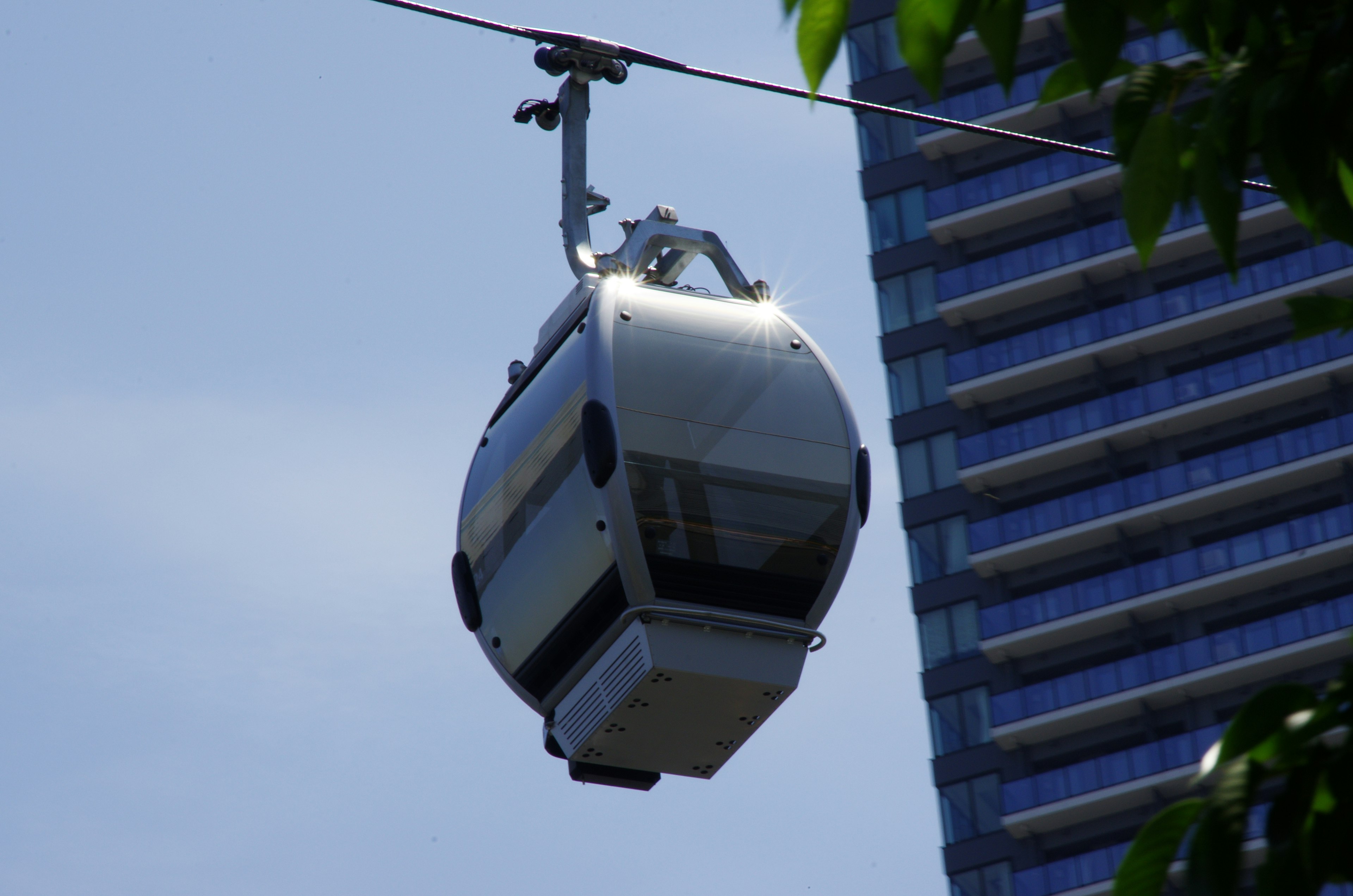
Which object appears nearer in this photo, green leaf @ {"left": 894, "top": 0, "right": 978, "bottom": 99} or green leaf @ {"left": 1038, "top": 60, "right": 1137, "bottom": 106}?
green leaf @ {"left": 894, "top": 0, "right": 978, "bottom": 99}

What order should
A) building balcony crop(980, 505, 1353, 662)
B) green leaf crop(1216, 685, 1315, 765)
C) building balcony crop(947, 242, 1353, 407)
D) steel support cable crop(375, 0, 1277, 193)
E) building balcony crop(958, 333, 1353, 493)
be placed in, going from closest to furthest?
green leaf crop(1216, 685, 1315, 765), steel support cable crop(375, 0, 1277, 193), building balcony crop(980, 505, 1353, 662), building balcony crop(958, 333, 1353, 493), building balcony crop(947, 242, 1353, 407)

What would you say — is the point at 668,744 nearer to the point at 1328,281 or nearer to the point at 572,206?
the point at 572,206

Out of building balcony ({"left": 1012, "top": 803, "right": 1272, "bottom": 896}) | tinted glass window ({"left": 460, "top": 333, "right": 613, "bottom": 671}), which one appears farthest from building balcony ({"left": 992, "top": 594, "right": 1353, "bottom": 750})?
tinted glass window ({"left": 460, "top": 333, "right": 613, "bottom": 671})

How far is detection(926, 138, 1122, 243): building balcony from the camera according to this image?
56469 millimetres

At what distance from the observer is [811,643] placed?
7883 millimetres

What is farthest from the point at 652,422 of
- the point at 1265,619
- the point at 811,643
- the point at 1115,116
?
the point at 1265,619

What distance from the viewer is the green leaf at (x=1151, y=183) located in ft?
7.91

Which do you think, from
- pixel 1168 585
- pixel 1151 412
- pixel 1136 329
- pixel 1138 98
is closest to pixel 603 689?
pixel 1138 98

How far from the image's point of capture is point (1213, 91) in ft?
8.09

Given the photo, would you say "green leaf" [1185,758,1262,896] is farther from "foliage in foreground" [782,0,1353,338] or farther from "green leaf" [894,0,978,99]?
"green leaf" [894,0,978,99]

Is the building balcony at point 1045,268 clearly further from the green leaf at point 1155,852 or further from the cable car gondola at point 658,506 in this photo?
the green leaf at point 1155,852

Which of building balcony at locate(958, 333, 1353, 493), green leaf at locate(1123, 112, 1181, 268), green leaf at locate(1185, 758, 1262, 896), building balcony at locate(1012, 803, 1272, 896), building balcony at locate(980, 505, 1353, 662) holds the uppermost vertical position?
building balcony at locate(958, 333, 1353, 493)

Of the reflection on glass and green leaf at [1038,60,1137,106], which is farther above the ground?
the reflection on glass

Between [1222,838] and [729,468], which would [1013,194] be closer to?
[729,468]
